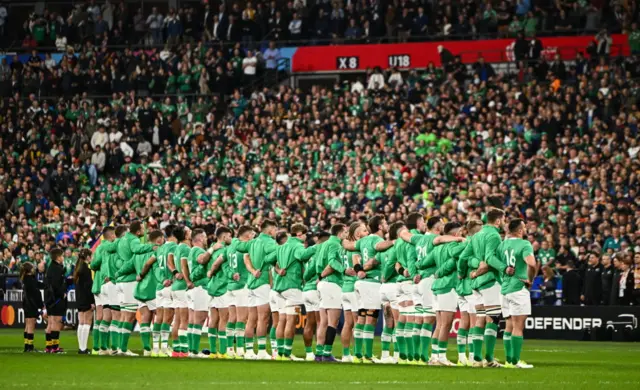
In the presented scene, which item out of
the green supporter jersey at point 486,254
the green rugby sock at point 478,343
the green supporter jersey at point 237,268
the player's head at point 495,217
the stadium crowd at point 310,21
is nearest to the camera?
A: the player's head at point 495,217

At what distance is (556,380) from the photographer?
58.5 ft

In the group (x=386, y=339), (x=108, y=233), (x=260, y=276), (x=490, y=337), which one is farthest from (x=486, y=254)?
(x=108, y=233)

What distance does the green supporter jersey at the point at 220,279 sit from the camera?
78.2 ft

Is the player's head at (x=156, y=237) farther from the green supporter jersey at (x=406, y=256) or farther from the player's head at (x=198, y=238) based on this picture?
the green supporter jersey at (x=406, y=256)

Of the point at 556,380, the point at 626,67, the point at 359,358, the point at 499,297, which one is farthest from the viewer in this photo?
the point at 626,67

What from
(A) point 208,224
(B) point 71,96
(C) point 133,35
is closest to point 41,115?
(B) point 71,96

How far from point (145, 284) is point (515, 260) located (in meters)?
8.37

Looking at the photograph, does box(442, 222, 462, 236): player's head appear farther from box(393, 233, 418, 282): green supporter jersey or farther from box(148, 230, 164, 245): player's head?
box(148, 230, 164, 245): player's head

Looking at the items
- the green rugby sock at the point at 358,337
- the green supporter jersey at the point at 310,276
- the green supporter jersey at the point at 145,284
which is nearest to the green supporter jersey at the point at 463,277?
the green rugby sock at the point at 358,337

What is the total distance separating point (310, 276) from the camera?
22.8 metres

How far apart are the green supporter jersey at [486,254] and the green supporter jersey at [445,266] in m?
0.39

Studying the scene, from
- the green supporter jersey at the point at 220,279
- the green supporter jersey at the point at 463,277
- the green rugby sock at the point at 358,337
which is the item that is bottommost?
the green rugby sock at the point at 358,337

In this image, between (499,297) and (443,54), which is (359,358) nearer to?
(499,297)

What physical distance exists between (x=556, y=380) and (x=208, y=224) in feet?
68.5
